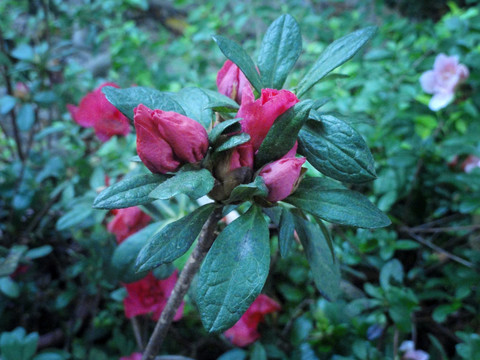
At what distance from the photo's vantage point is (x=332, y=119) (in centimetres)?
47

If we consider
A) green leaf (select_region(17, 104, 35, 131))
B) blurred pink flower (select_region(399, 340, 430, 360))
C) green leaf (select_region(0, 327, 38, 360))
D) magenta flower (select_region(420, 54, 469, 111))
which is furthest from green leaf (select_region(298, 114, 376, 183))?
green leaf (select_region(17, 104, 35, 131))

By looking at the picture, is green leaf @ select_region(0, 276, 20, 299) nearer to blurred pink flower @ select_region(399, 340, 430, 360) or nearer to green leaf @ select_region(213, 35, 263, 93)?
green leaf @ select_region(213, 35, 263, 93)

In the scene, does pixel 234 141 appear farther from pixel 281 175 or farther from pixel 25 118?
pixel 25 118

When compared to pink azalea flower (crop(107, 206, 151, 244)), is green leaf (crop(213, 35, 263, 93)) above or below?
above

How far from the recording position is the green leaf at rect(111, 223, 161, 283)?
0.75 metres

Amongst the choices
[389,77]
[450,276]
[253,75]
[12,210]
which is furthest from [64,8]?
[450,276]

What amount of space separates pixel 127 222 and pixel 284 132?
57 centimetres

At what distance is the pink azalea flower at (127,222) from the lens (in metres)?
0.88

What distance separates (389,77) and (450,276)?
2.57 feet

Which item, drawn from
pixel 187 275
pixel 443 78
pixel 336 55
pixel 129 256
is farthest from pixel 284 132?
pixel 443 78

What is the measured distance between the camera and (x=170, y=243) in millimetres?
457

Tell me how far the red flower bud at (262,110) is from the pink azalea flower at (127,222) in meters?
0.49

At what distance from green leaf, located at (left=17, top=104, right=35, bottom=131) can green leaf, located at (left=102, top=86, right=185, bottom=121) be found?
0.86 m

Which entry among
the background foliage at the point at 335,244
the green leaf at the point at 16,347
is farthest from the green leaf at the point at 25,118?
the green leaf at the point at 16,347
